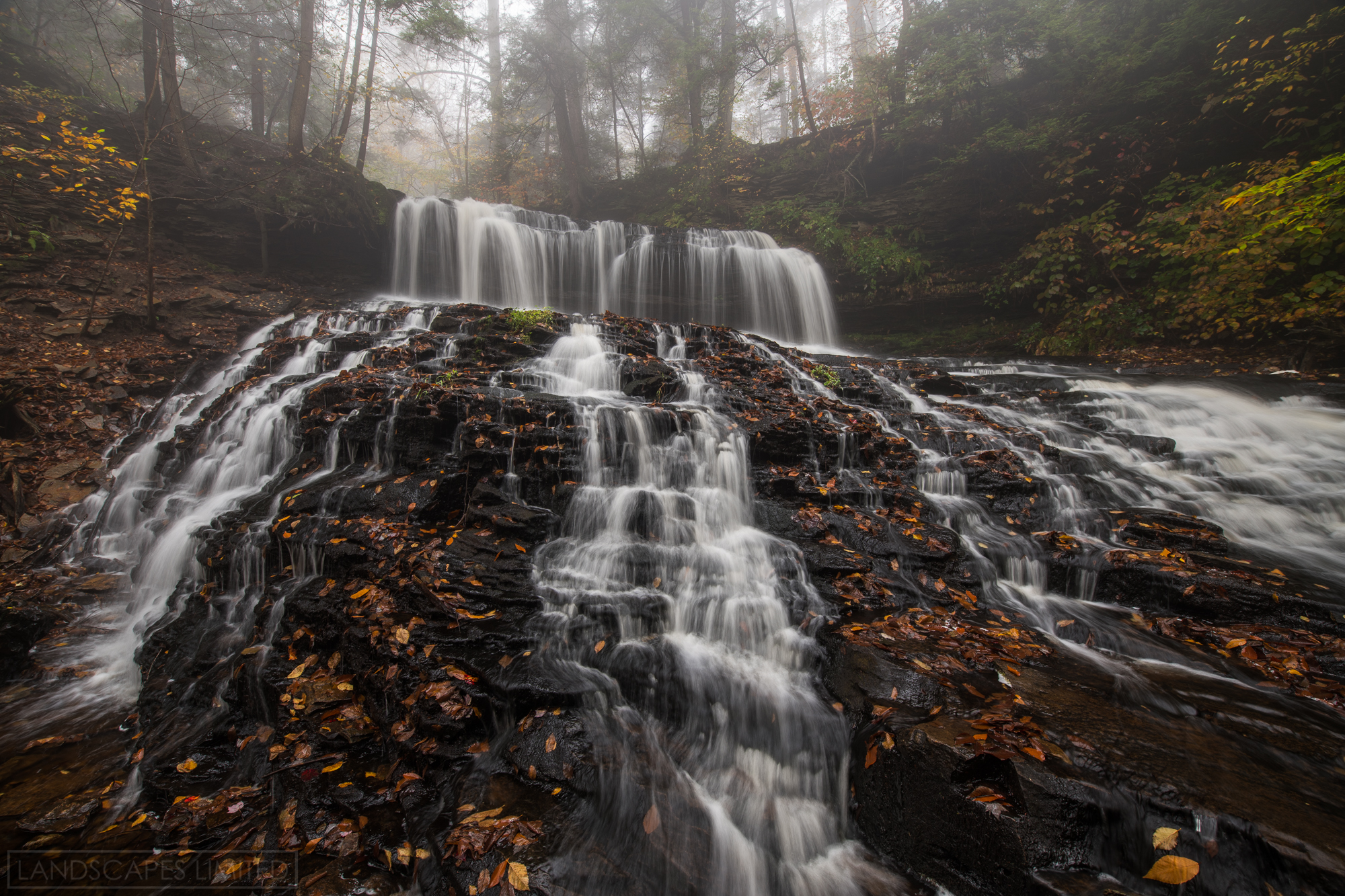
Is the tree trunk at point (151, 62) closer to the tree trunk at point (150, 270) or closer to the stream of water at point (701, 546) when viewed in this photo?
the tree trunk at point (150, 270)

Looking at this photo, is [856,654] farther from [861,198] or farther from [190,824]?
[861,198]

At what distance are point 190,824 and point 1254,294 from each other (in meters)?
15.5

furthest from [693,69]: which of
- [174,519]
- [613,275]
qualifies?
[174,519]

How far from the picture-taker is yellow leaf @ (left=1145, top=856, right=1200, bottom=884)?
2039 millimetres

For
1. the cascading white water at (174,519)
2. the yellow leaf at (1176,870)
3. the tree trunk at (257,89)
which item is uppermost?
the tree trunk at (257,89)

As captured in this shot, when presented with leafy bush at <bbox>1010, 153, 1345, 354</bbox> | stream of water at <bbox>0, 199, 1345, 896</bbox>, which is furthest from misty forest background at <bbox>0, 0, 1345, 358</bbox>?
stream of water at <bbox>0, 199, 1345, 896</bbox>

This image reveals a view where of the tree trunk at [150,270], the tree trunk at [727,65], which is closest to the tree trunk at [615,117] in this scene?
the tree trunk at [727,65]

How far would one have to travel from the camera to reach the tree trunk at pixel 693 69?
16938 mm

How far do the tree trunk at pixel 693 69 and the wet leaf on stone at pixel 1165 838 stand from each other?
19913mm

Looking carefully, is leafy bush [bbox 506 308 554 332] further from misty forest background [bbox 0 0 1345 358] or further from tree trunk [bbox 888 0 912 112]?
tree trunk [bbox 888 0 912 112]

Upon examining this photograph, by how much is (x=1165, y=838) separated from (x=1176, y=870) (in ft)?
0.35

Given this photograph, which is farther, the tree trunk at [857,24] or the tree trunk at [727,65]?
the tree trunk at [857,24]

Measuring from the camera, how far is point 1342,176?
7.04 meters

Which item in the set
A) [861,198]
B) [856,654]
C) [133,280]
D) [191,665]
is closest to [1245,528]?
[856,654]
